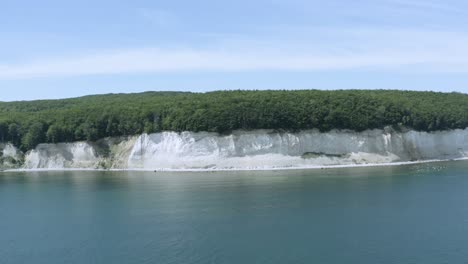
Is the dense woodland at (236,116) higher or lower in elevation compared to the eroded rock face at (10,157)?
higher

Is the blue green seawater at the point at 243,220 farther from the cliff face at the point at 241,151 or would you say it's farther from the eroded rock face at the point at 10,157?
the eroded rock face at the point at 10,157

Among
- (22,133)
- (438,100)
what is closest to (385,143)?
(438,100)

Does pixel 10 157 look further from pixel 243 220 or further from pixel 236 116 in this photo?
pixel 243 220

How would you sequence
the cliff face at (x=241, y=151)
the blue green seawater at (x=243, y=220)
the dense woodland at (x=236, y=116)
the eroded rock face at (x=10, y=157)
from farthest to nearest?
1. the eroded rock face at (x=10, y=157)
2. the dense woodland at (x=236, y=116)
3. the cliff face at (x=241, y=151)
4. the blue green seawater at (x=243, y=220)

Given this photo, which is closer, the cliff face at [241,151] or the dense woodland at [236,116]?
the cliff face at [241,151]

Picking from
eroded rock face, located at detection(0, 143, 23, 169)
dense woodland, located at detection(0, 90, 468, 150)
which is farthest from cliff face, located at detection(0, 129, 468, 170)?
eroded rock face, located at detection(0, 143, 23, 169)

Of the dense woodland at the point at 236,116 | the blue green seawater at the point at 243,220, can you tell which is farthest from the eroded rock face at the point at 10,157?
the blue green seawater at the point at 243,220

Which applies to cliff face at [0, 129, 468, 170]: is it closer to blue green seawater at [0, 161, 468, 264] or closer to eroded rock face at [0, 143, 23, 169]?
eroded rock face at [0, 143, 23, 169]

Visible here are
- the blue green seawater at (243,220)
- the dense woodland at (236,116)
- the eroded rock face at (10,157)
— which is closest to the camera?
the blue green seawater at (243,220)
